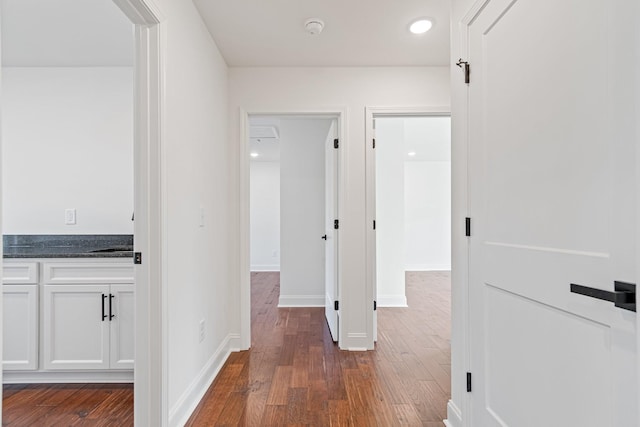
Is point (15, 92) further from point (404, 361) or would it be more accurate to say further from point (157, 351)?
point (404, 361)

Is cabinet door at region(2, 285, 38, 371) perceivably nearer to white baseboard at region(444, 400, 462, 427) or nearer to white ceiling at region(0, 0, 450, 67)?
white ceiling at region(0, 0, 450, 67)

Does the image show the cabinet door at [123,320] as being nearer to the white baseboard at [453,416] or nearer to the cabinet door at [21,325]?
the cabinet door at [21,325]

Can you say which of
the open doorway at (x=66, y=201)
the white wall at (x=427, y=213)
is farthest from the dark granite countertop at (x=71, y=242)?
the white wall at (x=427, y=213)

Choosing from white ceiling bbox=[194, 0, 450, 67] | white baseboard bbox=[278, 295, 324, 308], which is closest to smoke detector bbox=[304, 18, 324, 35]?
white ceiling bbox=[194, 0, 450, 67]

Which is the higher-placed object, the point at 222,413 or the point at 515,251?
the point at 515,251

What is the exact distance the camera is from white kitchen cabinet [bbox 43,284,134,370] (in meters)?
2.14

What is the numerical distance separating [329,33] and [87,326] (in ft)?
8.25

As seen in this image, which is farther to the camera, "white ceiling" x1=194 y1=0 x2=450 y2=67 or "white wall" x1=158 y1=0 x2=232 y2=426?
"white ceiling" x1=194 y1=0 x2=450 y2=67

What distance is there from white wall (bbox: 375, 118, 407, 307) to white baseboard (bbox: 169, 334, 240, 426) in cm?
208

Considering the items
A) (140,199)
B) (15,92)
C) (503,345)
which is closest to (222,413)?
(140,199)

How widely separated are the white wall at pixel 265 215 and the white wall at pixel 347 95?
4.16 m

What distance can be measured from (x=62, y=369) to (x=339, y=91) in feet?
9.21

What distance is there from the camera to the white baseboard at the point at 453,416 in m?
1.65

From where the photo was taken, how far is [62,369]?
2.16 m
